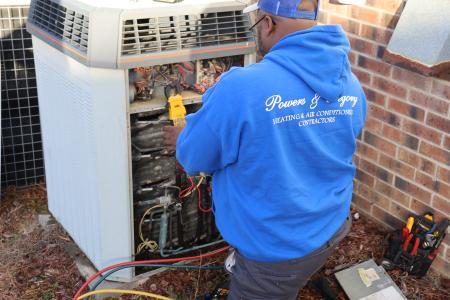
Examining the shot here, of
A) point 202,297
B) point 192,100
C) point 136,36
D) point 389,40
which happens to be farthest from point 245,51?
point 202,297

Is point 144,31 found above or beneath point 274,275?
above

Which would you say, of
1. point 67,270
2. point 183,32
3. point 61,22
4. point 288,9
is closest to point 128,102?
point 183,32

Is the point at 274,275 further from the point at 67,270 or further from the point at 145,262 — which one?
the point at 67,270

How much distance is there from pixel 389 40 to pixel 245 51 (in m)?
0.85

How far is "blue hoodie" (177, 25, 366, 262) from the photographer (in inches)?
87.1

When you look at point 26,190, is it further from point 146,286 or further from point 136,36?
point 136,36

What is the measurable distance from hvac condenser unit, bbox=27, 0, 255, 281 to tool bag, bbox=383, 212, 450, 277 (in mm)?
1054

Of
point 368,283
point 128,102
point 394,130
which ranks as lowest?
point 368,283

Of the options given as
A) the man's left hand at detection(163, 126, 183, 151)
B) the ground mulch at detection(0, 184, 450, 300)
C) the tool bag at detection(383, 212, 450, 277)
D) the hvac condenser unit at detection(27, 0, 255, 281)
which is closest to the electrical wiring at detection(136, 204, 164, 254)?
the hvac condenser unit at detection(27, 0, 255, 281)

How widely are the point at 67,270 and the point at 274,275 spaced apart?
6.16ft

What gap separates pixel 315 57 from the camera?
2264mm

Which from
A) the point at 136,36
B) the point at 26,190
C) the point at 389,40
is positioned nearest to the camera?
the point at 136,36

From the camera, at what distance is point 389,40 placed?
355cm

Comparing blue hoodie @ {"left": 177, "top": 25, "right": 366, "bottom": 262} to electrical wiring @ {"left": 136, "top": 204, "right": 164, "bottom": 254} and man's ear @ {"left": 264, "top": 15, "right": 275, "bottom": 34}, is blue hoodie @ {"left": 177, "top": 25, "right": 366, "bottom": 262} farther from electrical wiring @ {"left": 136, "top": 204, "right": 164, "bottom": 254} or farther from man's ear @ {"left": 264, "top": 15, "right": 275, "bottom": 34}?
electrical wiring @ {"left": 136, "top": 204, "right": 164, "bottom": 254}
